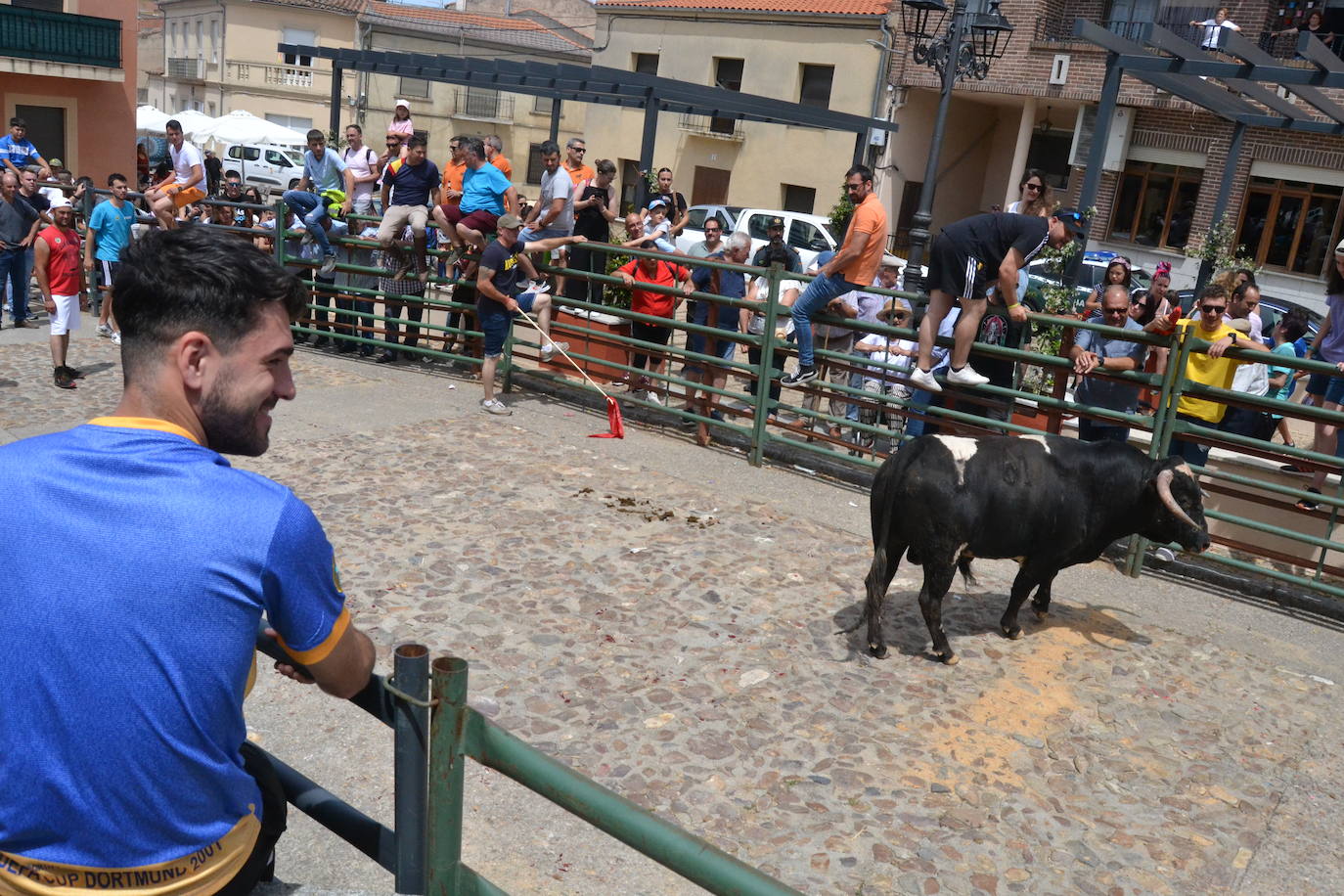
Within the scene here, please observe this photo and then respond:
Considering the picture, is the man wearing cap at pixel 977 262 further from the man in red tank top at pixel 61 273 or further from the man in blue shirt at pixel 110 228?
the man in blue shirt at pixel 110 228

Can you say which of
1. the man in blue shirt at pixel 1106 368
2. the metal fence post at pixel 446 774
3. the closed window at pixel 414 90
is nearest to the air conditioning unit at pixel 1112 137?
the man in blue shirt at pixel 1106 368

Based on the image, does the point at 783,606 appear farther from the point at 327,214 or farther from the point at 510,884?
the point at 327,214

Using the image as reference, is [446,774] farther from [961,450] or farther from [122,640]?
[961,450]

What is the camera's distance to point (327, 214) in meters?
12.3

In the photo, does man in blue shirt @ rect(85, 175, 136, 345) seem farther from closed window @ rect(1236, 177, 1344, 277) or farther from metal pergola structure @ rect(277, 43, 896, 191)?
closed window @ rect(1236, 177, 1344, 277)

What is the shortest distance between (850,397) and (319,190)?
7.39 m

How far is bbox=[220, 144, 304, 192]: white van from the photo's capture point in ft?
118

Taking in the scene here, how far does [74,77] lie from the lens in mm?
26297

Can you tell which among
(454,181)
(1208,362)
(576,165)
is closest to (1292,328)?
(1208,362)

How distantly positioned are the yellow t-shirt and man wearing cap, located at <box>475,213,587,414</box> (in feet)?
17.6

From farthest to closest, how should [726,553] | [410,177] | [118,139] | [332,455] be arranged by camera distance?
[118,139], [410,177], [332,455], [726,553]

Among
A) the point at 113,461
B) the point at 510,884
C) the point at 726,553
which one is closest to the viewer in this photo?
the point at 113,461

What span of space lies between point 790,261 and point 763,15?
75.7 feet

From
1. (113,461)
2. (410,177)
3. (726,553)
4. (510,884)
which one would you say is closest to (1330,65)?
(726,553)
